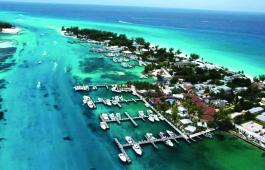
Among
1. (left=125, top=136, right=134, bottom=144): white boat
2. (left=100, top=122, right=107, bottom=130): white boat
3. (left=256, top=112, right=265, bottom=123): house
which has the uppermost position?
(left=256, top=112, right=265, bottom=123): house

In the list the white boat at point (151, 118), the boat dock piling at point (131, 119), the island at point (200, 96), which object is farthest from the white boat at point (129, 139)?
the island at point (200, 96)

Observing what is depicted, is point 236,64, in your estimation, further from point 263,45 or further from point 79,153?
point 79,153

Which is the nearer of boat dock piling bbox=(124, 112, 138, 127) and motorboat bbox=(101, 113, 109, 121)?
boat dock piling bbox=(124, 112, 138, 127)

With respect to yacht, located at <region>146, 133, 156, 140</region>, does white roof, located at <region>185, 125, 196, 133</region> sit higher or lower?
higher

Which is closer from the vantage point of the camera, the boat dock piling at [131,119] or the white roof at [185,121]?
the white roof at [185,121]

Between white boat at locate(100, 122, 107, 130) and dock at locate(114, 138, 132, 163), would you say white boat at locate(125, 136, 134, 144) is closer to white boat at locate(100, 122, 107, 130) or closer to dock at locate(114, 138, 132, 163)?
dock at locate(114, 138, 132, 163)

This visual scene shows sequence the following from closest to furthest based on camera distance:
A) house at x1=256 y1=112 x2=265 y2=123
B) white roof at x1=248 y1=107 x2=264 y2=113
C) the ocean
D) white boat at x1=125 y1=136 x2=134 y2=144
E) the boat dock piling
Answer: the ocean < white boat at x1=125 y1=136 x2=134 y2=144 < the boat dock piling < house at x1=256 y1=112 x2=265 y2=123 < white roof at x1=248 y1=107 x2=264 y2=113

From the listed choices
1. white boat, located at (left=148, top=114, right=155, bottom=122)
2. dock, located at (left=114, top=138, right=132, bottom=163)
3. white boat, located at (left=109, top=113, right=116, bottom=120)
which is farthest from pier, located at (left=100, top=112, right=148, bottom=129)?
dock, located at (left=114, top=138, right=132, bottom=163)

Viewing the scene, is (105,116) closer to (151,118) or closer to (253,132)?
(151,118)

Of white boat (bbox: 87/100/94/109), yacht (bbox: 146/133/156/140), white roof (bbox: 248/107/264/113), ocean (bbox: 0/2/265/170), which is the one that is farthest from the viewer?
white boat (bbox: 87/100/94/109)

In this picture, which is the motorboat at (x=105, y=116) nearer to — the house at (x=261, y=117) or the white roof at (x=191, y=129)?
the white roof at (x=191, y=129)
